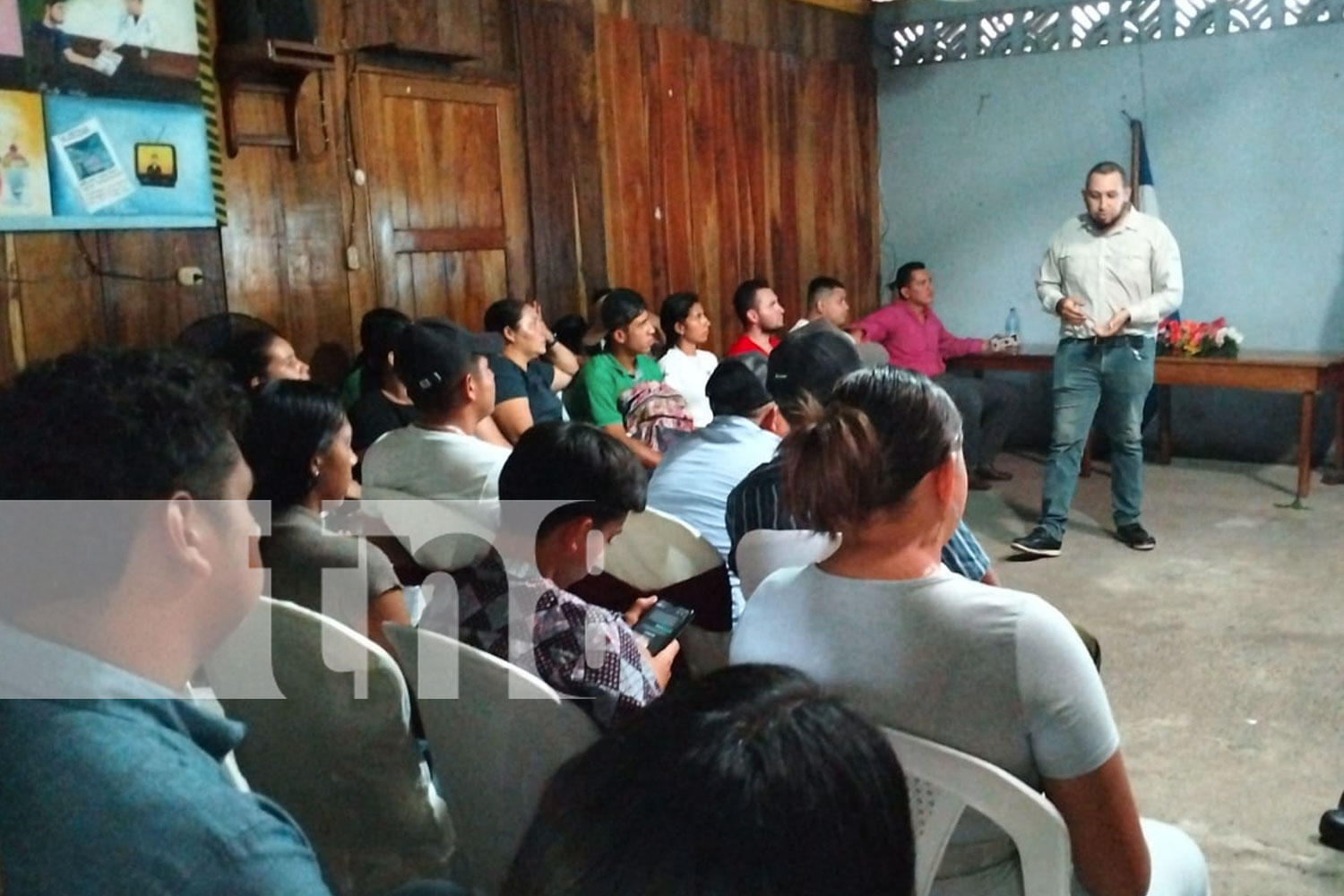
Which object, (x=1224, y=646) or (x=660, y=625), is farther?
(x=1224, y=646)

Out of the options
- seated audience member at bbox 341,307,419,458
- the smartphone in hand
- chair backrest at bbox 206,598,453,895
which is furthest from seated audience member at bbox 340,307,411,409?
chair backrest at bbox 206,598,453,895

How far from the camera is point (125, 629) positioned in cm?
95

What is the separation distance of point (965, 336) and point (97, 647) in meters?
6.33

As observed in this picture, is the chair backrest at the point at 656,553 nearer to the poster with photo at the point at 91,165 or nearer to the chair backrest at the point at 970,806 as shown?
the chair backrest at the point at 970,806

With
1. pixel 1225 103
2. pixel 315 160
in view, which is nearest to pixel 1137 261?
pixel 1225 103

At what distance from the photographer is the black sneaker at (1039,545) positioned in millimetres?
4375

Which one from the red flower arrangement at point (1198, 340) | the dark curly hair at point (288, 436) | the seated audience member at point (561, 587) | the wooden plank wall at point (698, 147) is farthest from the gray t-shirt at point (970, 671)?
the red flower arrangement at point (1198, 340)

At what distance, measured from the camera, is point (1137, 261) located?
4.38 m

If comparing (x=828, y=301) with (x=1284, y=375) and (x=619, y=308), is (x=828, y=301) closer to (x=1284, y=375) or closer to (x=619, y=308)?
(x=619, y=308)

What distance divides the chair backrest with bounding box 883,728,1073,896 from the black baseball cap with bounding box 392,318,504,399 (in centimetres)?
166

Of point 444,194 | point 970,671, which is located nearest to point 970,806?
point 970,671

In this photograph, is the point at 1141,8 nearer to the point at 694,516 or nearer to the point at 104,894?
the point at 694,516

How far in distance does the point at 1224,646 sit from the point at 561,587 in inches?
91.6

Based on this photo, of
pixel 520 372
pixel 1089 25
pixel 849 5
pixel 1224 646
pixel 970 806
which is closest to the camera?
pixel 970 806
